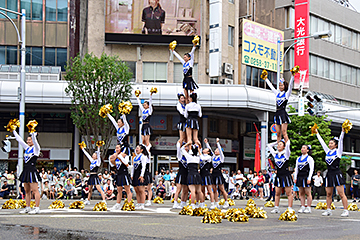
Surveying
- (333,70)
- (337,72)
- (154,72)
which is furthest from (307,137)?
(337,72)

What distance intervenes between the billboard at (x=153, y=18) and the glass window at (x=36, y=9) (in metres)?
5.48

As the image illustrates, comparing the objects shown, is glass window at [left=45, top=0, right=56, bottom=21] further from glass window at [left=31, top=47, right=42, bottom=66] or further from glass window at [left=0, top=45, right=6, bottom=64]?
glass window at [left=0, top=45, right=6, bottom=64]

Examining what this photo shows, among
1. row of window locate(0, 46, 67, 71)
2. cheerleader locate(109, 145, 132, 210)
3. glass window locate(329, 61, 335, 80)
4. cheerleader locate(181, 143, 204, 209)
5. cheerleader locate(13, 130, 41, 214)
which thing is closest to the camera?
cheerleader locate(13, 130, 41, 214)

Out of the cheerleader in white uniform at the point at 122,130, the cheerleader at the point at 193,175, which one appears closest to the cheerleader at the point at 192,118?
the cheerleader at the point at 193,175

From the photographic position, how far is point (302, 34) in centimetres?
4494

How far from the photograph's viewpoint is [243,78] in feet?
139

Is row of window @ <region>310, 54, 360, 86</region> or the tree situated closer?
the tree

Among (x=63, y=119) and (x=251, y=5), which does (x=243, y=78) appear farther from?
(x=63, y=119)

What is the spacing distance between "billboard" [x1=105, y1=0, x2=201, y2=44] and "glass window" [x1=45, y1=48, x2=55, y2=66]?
189 inches

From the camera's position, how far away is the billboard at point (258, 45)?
40406 mm

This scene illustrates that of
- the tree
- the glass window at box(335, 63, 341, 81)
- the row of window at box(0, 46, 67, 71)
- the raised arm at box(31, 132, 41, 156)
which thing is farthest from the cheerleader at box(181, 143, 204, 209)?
the glass window at box(335, 63, 341, 81)

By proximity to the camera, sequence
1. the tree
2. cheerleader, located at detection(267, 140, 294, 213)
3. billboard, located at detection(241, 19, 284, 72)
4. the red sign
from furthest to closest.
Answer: the red sign, billboard, located at detection(241, 19, 284, 72), the tree, cheerleader, located at detection(267, 140, 294, 213)

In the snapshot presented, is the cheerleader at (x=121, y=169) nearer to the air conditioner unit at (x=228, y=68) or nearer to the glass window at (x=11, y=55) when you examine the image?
the air conditioner unit at (x=228, y=68)

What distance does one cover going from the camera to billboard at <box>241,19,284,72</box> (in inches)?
1591
